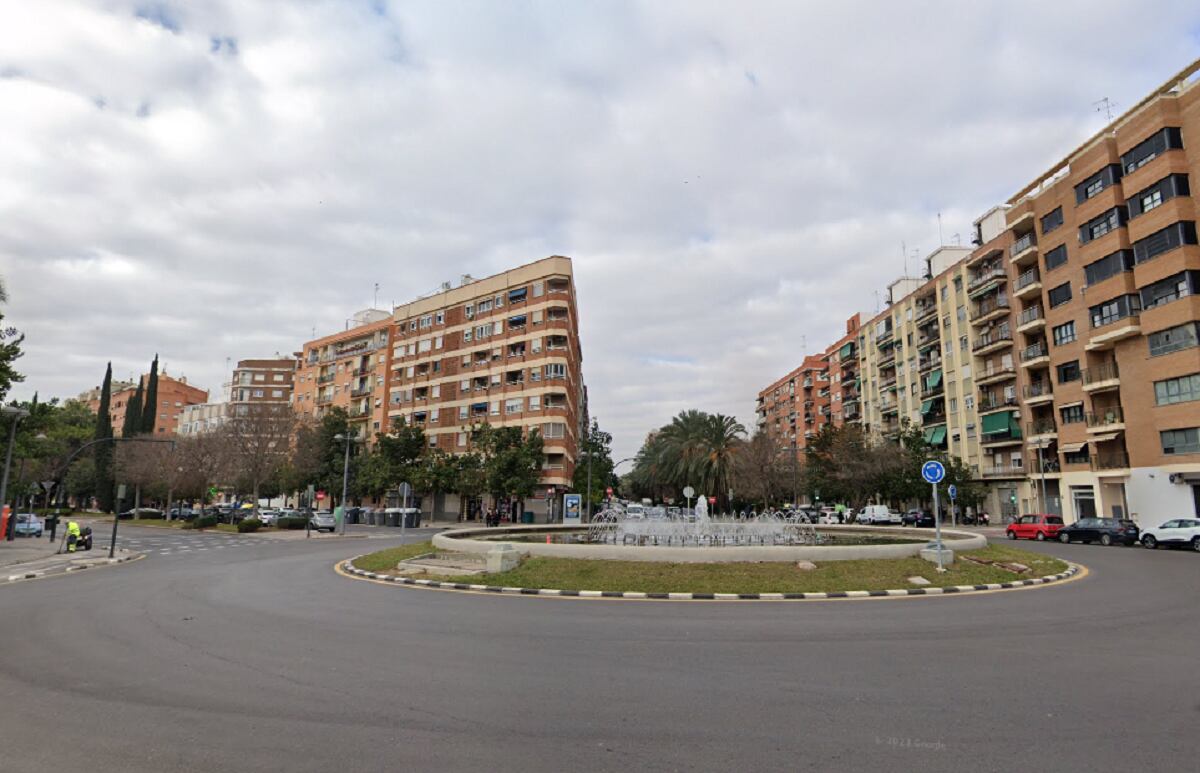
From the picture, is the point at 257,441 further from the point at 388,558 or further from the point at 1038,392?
the point at 1038,392

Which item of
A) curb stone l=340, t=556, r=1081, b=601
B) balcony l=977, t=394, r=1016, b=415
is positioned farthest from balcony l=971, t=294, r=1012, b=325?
curb stone l=340, t=556, r=1081, b=601

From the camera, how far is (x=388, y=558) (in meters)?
20.5

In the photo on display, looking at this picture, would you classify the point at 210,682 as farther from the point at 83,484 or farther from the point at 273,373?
the point at 273,373

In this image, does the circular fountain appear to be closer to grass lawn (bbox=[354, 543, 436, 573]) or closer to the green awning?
grass lawn (bbox=[354, 543, 436, 573])

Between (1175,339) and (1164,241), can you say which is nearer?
(1175,339)

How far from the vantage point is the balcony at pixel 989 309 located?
177 ft

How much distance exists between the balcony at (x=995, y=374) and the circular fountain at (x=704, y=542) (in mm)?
30840

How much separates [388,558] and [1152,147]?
46.8m

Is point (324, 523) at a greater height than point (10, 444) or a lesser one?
lesser

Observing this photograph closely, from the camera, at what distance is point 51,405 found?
108 feet

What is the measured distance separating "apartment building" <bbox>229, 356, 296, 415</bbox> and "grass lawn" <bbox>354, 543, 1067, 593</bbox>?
11139 centimetres

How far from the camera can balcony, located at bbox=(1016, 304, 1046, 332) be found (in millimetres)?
48594

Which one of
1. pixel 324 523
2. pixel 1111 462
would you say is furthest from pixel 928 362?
pixel 324 523

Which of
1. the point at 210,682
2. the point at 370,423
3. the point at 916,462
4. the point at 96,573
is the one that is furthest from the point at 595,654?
the point at 370,423
